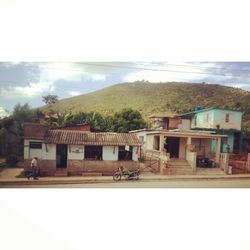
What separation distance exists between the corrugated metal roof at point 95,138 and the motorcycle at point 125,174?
39 cm

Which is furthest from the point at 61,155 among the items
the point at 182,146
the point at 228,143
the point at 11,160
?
the point at 228,143

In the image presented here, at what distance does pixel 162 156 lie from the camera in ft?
14.4

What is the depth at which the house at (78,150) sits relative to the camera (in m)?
4.07

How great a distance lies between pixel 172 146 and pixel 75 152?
1.47 m

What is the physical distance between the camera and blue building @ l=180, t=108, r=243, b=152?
14.1 feet

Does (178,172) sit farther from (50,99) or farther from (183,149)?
(50,99)

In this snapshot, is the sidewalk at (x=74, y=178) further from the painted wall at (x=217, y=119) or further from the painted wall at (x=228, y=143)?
the painted wall at (x=217, y=119)

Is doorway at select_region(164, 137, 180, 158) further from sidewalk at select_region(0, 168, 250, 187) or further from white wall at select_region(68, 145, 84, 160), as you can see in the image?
white wall at select_region(68, 145, 84, 160)

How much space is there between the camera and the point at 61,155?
4199mm

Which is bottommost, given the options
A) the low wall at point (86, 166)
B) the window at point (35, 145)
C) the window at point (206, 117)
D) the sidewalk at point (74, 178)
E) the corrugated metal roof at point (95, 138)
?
the sidewalk at point (74, 178)

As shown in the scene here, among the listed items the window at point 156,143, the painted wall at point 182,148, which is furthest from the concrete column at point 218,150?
the window at point 156,143
